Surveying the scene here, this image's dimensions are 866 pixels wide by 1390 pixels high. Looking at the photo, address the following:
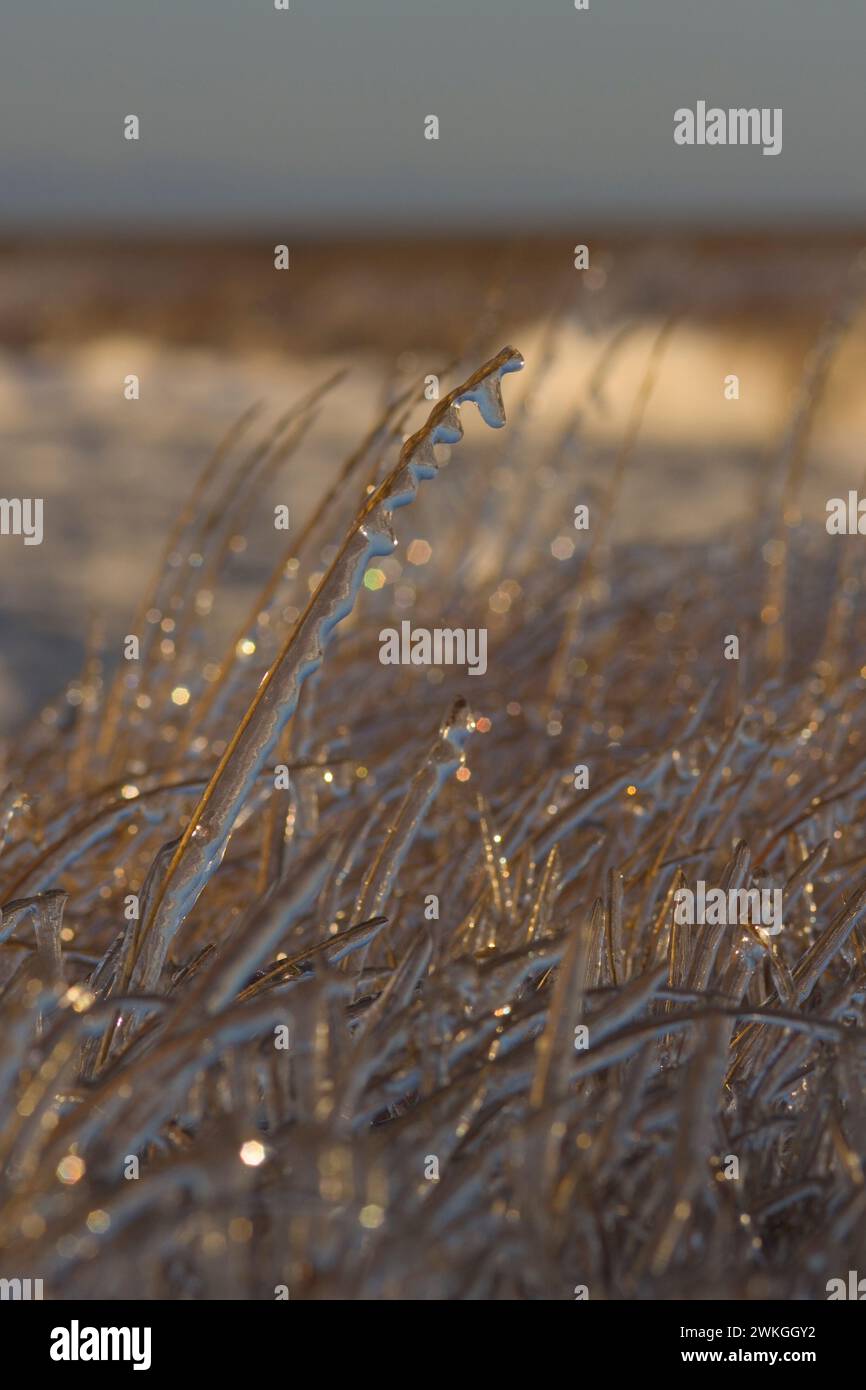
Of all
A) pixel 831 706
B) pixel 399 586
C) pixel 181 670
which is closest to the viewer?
pixel 831 706

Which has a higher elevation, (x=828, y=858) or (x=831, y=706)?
(x=831, y=706)

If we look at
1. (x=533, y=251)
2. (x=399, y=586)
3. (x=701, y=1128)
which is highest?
(x=533, y=251)

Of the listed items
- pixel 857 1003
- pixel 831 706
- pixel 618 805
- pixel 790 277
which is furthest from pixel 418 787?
pixel 790 277

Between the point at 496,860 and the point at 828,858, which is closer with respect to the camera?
the point at 496,860

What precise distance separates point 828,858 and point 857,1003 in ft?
0.74

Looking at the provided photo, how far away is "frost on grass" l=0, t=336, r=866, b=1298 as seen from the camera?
1.69 feet

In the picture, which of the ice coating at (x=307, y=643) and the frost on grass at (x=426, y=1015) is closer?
the frost on grass at (x=426, y=1015)

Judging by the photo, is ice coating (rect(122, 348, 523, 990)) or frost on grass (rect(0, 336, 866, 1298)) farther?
ice coating (rect(122, 348, 523, 990))

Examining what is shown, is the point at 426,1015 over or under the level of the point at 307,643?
under

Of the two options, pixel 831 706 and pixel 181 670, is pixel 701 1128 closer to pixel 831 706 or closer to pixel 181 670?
pixel 831 706

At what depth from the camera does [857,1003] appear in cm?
77

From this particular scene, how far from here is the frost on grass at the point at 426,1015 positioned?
0.51 m

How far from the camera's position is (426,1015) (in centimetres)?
61

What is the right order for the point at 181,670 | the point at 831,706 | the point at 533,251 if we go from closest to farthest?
the point at 831,706 → the point at 181,670 → the point at 533,251
